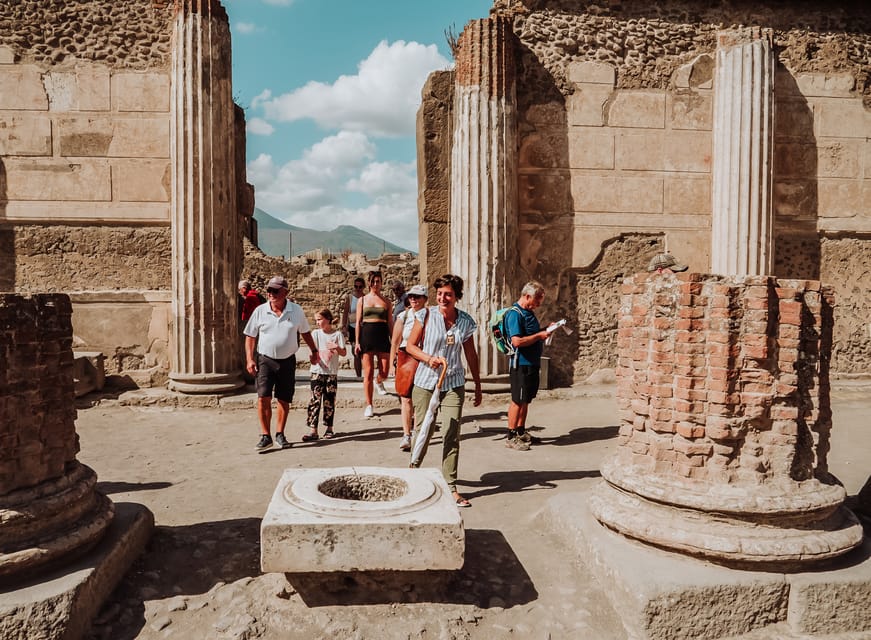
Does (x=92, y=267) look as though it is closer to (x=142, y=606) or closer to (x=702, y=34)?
(x=142, y=606)

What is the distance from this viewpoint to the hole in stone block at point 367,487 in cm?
366

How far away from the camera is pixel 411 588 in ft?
10.5

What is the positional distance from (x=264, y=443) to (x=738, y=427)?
417 cm

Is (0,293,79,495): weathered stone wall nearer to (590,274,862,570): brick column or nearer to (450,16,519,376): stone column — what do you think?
(590,274,862,570): brick column

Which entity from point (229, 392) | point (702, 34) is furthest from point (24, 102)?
point (702, 34)

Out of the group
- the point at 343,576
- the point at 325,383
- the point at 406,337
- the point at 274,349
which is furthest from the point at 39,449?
the point at 325,383

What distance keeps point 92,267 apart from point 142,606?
19.9 feet

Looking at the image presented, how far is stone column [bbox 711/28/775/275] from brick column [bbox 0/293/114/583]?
7881 mm

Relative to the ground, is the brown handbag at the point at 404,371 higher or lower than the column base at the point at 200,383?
higher

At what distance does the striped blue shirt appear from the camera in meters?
4.57

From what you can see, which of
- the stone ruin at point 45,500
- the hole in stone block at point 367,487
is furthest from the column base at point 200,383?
the hole in stone block at point 367,487

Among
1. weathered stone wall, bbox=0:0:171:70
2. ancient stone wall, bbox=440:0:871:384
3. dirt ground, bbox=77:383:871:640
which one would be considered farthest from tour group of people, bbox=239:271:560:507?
weathered stone wall, bbox=0:0:171:70

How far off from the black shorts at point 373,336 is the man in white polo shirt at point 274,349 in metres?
1.32

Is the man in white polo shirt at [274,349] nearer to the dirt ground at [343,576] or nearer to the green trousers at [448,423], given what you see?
the dirt ground at [343,576]
